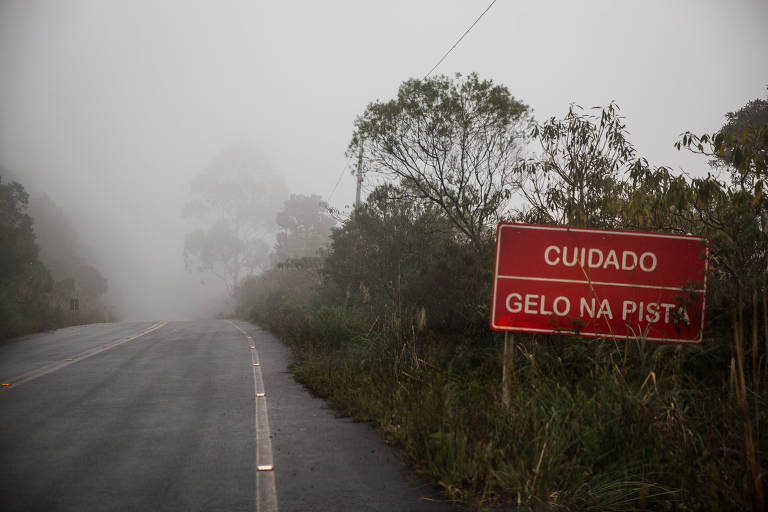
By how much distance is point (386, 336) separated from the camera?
9.25 metres

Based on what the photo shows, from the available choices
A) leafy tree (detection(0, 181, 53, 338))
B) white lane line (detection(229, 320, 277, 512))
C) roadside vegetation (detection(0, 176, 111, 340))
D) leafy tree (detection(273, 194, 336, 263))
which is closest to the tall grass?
white lane line (detection(229, 320, 277, 512))

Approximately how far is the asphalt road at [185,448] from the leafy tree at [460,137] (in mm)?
6388

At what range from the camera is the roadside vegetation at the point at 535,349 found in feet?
13.0

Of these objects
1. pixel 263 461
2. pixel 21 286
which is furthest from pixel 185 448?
pixel 21 286

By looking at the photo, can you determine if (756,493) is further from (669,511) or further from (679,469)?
(679,469)

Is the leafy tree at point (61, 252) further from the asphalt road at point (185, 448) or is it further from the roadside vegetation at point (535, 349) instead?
the asphalt road at point (185, 448)


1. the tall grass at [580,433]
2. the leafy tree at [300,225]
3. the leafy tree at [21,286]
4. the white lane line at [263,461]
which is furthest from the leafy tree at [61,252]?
the tall grass at [580,433]

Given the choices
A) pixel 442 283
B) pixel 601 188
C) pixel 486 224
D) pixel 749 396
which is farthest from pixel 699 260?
pixel 486 224

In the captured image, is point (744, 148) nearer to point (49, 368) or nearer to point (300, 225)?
point (49, 368)

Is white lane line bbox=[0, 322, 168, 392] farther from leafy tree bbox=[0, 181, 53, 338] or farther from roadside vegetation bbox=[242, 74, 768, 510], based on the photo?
leafy tree bbox=[0, 181, 53, 338]

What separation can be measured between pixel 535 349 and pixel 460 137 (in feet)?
27.0

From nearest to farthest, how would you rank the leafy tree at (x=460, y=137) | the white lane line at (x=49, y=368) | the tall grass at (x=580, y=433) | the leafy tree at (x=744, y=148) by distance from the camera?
the tall grass at (x=580, y=433) < the leafy tree at (x=744, y=148) < the white lane line at (x=49, y=368) < the leafy tree at (x=460, y=137)

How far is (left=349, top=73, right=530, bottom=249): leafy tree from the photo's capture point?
44.8ft

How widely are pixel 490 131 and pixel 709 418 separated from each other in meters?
10.3
